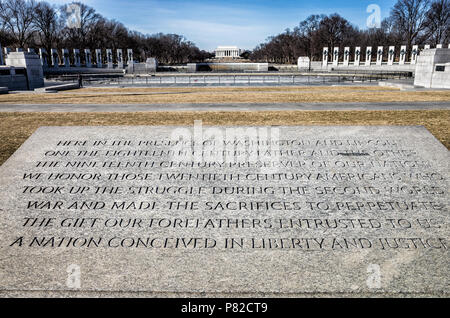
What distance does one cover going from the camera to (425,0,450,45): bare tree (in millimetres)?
76188

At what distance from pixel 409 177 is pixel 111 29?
10539cm

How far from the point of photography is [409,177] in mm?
7148

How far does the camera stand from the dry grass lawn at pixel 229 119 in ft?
37.4

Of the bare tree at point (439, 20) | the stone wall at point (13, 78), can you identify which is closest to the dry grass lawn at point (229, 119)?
the stone wall at point (13, 78)

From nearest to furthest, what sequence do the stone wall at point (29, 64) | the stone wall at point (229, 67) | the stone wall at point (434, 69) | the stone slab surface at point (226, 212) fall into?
the stone slab surface at point (226, 212) → the stone wall at point (434, 69) → the stone wall at point (29, 64) → the stone wall at point (229, 67)

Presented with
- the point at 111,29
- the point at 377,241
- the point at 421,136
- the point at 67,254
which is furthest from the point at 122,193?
the point at 111,29

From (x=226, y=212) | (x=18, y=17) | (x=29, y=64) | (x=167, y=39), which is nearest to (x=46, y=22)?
(x=18, y=17)

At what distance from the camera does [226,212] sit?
6309mm

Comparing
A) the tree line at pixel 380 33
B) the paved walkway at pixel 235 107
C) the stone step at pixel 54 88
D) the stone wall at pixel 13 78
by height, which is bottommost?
the paved walkway at pixel 235 107

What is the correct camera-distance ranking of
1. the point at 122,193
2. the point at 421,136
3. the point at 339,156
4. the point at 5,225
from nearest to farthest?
1. the point at 5,225
2. the point at 122,193
3. the point at 339,156
4. the point at 421,136

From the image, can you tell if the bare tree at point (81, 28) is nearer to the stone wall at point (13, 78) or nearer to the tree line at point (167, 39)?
the tree line at point (167, 39)

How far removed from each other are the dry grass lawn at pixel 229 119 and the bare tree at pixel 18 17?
80.7 meters

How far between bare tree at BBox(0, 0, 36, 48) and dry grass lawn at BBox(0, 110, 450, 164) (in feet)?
265
